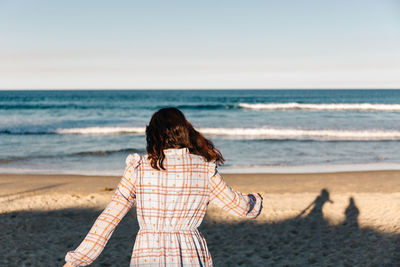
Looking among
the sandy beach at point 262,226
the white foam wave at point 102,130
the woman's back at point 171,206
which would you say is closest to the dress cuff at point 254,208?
the woman's back at point 171,206

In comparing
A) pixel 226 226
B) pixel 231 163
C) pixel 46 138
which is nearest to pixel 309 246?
pixel 226 226

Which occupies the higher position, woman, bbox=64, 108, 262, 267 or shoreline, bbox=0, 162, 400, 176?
woman, bbox=64, 108, 262, 267

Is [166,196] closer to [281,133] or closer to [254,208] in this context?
[254,208]

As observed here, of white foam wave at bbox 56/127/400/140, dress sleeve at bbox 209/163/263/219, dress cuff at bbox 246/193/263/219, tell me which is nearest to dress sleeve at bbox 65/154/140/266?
dress sleeve at bbox 209/163/263/219

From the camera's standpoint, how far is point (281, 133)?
20.8 meters

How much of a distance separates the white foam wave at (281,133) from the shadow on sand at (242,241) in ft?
42.2

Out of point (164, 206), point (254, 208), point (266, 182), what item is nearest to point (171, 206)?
point (164, 206)

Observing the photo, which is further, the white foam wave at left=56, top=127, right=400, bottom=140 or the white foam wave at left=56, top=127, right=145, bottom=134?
the white foam wave at left=56, top=127, right=145, bottom=134

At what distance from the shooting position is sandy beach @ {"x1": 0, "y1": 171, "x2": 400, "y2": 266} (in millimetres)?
5074

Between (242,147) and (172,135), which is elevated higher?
(172,135)

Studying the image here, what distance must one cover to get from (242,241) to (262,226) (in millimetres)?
711

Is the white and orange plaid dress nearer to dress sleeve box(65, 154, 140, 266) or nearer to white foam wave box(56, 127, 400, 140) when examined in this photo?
dress sleeve box(65, 154, 140, 266)

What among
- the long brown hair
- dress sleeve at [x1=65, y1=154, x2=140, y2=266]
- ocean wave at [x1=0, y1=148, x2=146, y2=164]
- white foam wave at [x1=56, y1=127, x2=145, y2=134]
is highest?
the long brown hair

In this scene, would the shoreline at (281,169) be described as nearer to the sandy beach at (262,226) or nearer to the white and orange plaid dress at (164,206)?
the sandy beach at (262,226)
